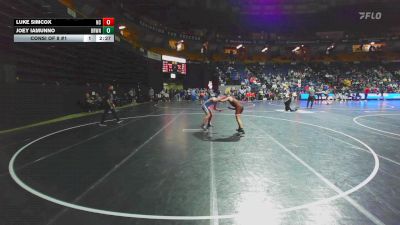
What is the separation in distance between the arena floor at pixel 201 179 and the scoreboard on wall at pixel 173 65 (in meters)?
29.9

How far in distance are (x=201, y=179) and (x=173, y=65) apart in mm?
35989

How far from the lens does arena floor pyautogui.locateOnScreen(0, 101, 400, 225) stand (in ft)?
15.3

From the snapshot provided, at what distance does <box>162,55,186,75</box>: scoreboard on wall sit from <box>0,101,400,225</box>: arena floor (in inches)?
1178

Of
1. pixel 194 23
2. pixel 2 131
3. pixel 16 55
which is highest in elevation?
pixel 194 23

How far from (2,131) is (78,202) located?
10307mm

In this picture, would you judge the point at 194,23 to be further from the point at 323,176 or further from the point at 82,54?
the point at 323,176

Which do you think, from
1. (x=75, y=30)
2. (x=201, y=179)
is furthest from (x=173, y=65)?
(x=201, y=179)

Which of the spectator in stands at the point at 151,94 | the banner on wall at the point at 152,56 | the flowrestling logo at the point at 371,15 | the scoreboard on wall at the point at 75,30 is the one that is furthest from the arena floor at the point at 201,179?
the flowrestling logo at the point at 371,15

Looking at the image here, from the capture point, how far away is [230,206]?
4992mm

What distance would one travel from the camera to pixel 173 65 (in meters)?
41.5

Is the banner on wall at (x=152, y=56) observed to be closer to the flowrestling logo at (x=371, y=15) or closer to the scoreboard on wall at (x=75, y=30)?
the scoreboard on wall at (x=75, y=30)

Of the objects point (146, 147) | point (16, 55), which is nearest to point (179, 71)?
point (16, 55)

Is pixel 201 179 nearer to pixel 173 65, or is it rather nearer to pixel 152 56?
pixel 152 56

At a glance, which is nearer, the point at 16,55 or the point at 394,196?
the point at 394,196
